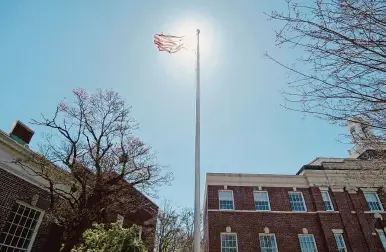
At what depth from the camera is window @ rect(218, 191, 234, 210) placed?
21439 millimetres

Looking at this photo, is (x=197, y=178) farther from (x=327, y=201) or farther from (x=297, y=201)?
(x=327, y=201)

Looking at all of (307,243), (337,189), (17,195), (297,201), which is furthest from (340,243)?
(17,195)

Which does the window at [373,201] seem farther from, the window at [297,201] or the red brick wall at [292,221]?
the window at [297,201]

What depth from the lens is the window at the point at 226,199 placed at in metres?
21.4

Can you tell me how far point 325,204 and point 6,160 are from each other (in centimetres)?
2254

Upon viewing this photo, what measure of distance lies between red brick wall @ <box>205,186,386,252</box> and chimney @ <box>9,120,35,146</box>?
45.3 ft

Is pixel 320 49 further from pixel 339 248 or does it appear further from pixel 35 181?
pixel 339 248

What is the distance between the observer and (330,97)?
4.46m

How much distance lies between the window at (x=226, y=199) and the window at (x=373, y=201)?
1166cm

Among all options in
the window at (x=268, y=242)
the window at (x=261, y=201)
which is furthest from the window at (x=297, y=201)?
the window at (x=268, y=242)

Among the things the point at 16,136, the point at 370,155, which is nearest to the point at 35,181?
the point at 16,136

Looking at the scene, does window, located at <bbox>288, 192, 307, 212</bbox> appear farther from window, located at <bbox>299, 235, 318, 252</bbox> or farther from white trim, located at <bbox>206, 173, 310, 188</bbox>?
window, located at <bbox>299, 235, 318, 252</bbox>

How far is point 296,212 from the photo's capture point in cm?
2120

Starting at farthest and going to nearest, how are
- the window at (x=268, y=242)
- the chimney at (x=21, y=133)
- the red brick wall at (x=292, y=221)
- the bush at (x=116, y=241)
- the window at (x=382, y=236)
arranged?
the window at (x=382, y=236), the red brick wall at (x=292, y=221), the window at (x=268, y=242), the chimney at (x=21, y=133), the bush at (x=116, y=241)
